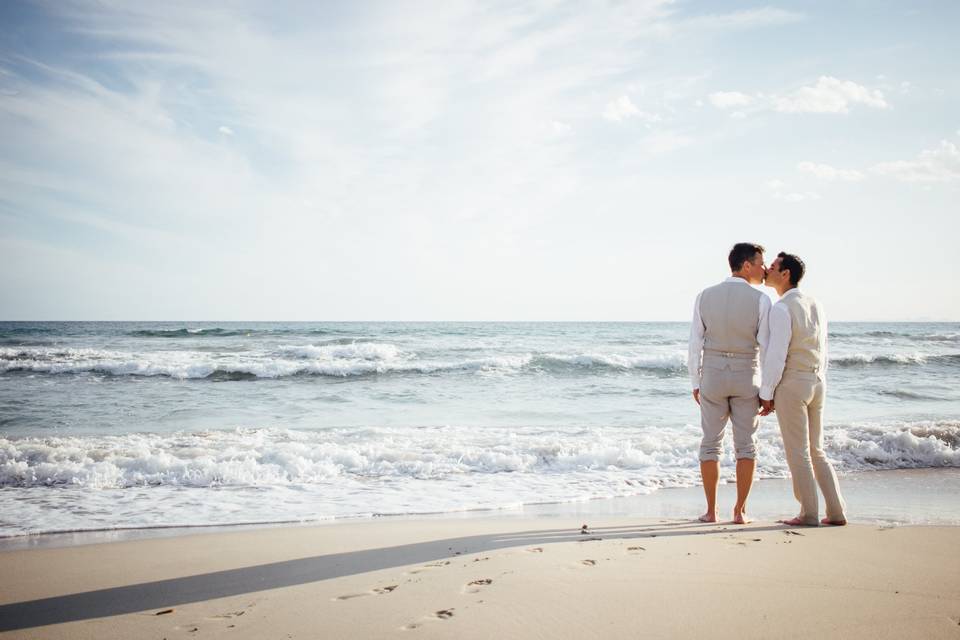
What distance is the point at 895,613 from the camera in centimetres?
248

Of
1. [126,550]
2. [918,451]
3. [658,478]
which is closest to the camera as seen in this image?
[126,550]

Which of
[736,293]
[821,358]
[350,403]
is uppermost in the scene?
[736,293]

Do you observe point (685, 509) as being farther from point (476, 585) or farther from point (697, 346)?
point (476, 585)

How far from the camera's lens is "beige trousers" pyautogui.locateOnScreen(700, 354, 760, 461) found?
159 inches

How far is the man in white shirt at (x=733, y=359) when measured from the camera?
13.2 feet

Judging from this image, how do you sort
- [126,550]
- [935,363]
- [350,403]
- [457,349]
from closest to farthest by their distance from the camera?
[126,550] → [350,403] → [935,363] → [457,349]

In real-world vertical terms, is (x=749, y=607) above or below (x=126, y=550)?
above

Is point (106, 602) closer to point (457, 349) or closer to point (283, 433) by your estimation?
point (283, 433)

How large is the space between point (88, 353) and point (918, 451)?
2461 centimetres

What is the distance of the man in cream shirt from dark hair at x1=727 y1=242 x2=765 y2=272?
182 mm

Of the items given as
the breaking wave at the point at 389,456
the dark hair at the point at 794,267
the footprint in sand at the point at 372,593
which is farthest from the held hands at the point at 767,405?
the footprint in sand at the point at 372,593

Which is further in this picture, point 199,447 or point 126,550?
point 199,447

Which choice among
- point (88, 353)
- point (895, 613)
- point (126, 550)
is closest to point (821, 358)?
point (895, 613)

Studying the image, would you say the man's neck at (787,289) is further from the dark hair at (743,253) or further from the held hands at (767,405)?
the held hands at (767,405)
